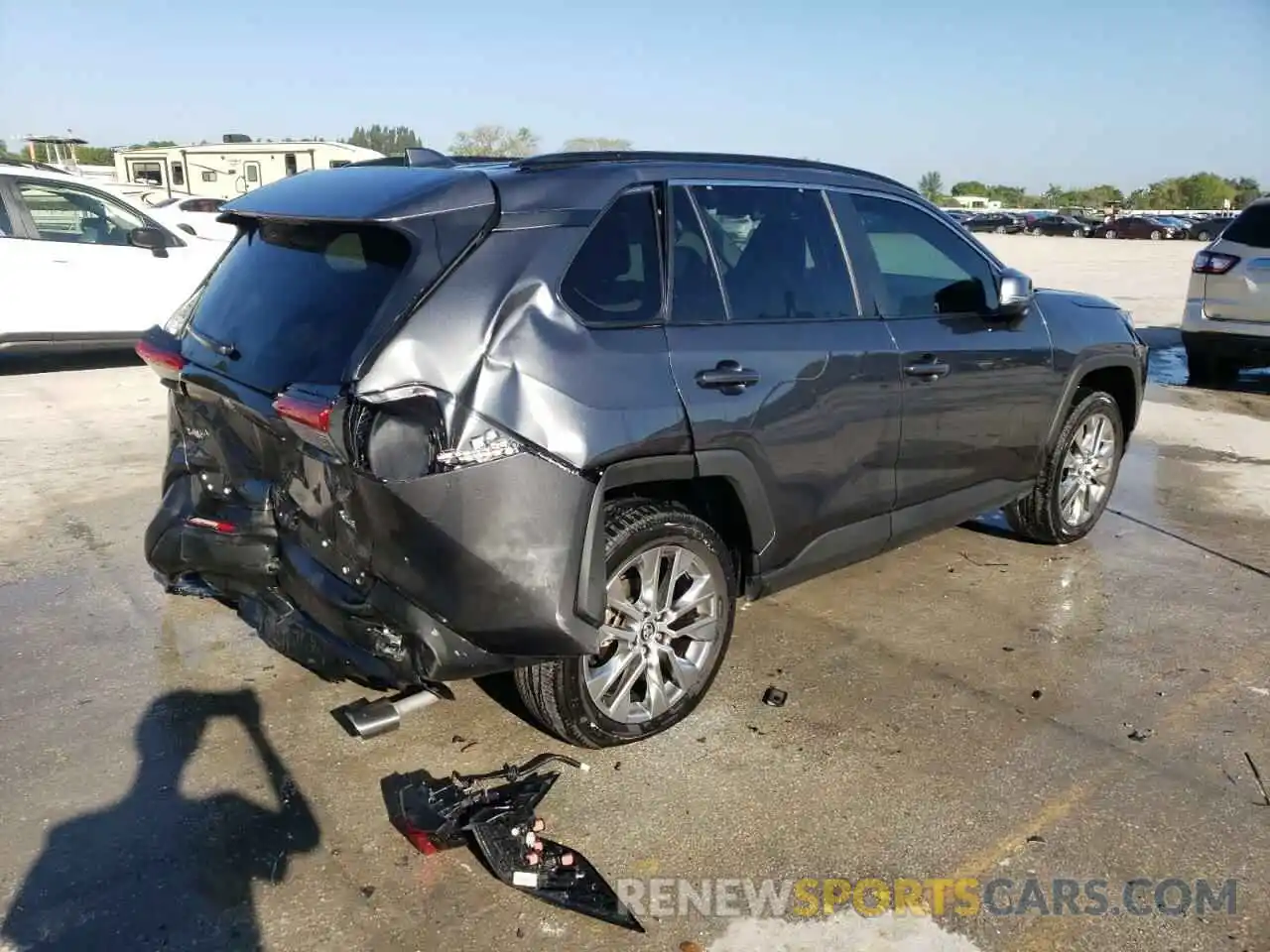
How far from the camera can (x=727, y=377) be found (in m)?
3.36

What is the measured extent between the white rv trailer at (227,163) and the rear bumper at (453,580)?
2376 centimetres

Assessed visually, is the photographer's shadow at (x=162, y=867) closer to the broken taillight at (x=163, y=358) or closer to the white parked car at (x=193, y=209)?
the broken taillight at (x=163, y=358)

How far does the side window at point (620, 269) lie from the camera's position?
3.10 m

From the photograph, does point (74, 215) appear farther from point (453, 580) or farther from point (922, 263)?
point (453, 580)

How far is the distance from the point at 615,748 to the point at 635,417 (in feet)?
3.73

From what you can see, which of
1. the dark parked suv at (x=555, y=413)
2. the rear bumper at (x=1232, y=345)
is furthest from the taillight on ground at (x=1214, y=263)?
the dark parked suv at (x=555, y=413)

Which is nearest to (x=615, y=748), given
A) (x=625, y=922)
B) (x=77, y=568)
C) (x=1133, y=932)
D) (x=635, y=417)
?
(x=625, y=922)

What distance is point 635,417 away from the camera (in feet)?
10.1

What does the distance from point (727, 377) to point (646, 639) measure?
891mm

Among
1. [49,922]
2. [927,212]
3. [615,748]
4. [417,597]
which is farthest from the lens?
[927,212]

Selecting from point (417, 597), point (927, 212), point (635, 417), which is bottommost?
point (417, 597)

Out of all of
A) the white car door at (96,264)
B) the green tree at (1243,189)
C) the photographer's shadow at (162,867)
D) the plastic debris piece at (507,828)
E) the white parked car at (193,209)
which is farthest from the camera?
the green tree at (1243,189)

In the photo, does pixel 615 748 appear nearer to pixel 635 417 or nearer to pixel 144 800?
pixel 635 417

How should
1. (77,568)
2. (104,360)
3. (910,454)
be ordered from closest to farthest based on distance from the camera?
(910,454) → (77,568) → (104,360)
